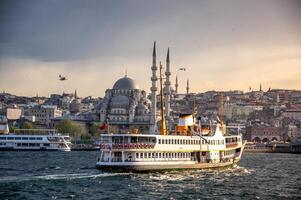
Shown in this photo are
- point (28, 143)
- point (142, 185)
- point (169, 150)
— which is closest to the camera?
point (142, 185)

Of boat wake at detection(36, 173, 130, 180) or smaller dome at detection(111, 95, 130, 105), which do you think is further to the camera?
smaller dome at detection(111, 95, 130, 105)

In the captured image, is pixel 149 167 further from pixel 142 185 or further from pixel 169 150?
pixel 142 185

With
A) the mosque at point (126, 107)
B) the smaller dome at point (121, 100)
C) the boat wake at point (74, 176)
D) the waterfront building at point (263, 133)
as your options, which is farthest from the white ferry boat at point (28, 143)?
the waterfront building at point (263, 133)

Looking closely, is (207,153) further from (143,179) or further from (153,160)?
(143,179)

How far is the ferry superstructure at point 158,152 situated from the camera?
2138cm

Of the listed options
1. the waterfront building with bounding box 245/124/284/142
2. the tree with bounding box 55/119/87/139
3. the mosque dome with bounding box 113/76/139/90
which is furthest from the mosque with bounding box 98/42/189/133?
the waterfront building with bounding box 245/124/284/142

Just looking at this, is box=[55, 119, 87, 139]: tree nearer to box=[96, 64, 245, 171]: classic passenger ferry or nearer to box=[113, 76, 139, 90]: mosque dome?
box=[113, 76, 139, 90]: mosque dome

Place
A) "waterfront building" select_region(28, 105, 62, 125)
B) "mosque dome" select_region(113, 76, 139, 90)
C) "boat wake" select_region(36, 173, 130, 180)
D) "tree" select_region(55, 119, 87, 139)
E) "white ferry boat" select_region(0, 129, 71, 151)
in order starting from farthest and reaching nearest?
1. "waterfront building" select_region(28, 105, 62, 125)
2. "mosque dome" select_region(113, 76, 139, 90)
3. "tree" select_region(55, 119, 87, 139)
4. "white ferry boat" select_region(0, 129, 71, 151)
5. "boat wake" select_region(36, 173, 130, 180)

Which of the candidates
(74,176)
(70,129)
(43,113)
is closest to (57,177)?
(74,176)

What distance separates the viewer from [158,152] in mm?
22266

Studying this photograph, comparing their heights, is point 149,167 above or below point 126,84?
below

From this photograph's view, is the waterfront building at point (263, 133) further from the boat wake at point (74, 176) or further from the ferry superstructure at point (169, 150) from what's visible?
the boat wake at point (74, 176)

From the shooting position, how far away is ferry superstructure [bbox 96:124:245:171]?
70.1 feet

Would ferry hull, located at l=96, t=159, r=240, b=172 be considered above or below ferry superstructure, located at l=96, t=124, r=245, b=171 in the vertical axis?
below
